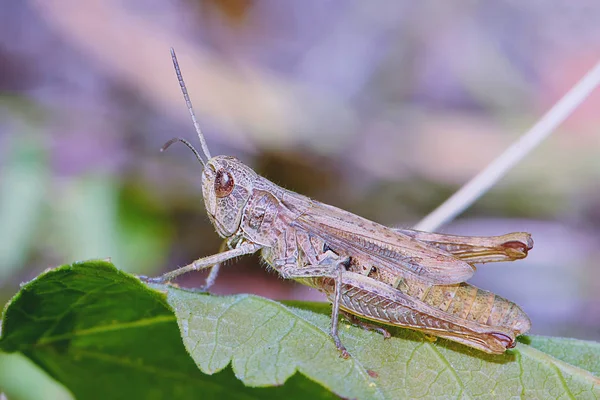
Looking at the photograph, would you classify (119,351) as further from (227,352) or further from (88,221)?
(88,221)

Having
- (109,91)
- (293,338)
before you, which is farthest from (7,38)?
(293,338)

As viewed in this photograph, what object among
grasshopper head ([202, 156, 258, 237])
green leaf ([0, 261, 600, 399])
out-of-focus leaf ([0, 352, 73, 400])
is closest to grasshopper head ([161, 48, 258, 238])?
grasshopper head ([202, 156, 258, 237])

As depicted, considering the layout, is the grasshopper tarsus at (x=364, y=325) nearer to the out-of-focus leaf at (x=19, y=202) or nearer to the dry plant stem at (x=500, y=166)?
the dry plant stem at (x=500, y=166)

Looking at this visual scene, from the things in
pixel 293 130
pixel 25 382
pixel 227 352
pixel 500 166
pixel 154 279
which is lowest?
pixel 25 382

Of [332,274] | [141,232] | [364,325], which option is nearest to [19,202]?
[141,232]

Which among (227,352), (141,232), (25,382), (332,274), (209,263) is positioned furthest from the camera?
(141,232)

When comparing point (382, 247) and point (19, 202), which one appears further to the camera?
point (19, 202)

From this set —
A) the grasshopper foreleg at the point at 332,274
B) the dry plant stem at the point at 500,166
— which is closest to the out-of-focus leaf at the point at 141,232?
the grasshopper foreleg at the point at 332,274

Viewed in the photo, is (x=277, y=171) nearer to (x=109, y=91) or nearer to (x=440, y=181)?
(x=440, y=181)

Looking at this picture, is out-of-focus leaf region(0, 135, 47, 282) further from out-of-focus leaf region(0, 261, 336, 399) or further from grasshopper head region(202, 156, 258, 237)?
grasshopper head region(202, 156, 258, 237)
